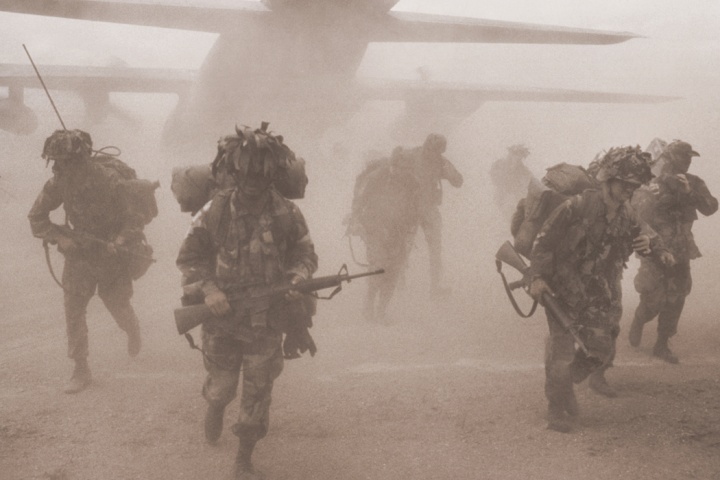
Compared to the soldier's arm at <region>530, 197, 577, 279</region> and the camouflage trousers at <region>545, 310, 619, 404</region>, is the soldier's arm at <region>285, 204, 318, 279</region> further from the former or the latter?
the camouflage trousers at <region>545, 310, 619, 404</region>

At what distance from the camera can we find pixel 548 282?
163 inches

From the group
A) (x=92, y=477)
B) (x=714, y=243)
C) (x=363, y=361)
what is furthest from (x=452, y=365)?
(x=714, y=243)

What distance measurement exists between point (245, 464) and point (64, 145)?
3.25 metres

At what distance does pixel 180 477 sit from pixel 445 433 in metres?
1.91

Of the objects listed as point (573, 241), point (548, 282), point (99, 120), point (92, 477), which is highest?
point (99, 120)

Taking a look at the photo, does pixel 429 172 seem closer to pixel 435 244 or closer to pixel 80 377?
pixel 435 244

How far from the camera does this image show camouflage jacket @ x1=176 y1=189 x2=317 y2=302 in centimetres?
345

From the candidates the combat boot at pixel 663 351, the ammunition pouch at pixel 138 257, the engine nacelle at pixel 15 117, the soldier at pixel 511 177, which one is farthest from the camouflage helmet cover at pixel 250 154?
the engine nacelle at pixel 15 117

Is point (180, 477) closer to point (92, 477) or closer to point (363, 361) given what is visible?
point (92, 477)

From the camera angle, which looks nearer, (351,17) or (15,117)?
(351,17)

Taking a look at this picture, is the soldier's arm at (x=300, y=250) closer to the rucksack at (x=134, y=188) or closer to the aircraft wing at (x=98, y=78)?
the rucksack at (x=134, y=188)

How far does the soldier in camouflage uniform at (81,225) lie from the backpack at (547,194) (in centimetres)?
370

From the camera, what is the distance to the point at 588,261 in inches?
159

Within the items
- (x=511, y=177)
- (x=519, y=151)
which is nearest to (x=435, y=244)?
(x=511, y=177)
